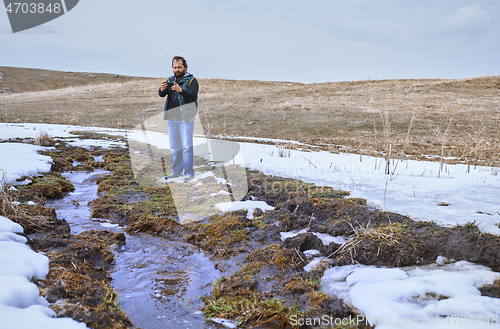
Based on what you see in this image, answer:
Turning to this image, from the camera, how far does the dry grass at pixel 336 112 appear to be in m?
13.1

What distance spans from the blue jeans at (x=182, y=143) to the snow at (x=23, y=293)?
3.52m

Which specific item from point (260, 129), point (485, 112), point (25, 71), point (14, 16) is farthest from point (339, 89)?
point (25, 71)

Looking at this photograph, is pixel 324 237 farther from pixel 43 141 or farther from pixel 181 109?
pixel 43 141

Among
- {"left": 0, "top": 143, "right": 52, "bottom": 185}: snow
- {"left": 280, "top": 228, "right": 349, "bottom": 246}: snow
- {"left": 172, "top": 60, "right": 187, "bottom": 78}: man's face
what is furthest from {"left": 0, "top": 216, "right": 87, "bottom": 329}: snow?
{"left": 172, "top": 60, "right": 187, "bottom": 78}: man's face

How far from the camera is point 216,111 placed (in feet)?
72.6

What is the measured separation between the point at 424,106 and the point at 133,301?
21.8 meters

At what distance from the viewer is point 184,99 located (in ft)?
18.9

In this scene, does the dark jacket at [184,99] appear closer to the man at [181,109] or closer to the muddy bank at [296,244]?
the man at [181,109]

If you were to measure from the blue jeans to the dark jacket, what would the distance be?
16 cm

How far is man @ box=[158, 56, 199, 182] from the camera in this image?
578cm

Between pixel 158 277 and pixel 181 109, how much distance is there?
3.64 meters

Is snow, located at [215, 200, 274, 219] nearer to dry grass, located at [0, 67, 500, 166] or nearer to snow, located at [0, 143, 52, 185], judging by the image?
snow, located at [0, 143, 52, 185]

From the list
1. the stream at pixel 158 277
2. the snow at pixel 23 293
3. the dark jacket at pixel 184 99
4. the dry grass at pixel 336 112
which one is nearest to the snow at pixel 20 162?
the stream at pixel 158 277

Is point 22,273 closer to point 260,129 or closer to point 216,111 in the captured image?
point 260,129
